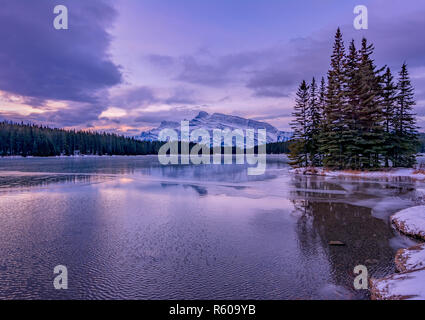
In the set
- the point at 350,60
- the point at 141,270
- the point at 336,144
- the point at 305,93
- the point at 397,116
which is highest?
the point at 350,60

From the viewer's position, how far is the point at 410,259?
23.9 ft

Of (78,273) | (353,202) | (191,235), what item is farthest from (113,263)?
(353,202)

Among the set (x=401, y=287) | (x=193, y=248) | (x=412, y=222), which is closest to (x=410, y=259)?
(x=401, y=287)

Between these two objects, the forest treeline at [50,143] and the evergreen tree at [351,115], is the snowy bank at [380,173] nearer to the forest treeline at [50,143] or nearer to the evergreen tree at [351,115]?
the evergreen tree at [351,115]

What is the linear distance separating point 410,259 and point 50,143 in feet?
478

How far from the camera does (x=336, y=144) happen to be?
3884 centimetres

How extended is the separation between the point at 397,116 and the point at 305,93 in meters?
14.8

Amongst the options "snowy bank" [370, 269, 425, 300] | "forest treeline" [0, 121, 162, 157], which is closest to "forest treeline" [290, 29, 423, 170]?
"snowy bank" [370, 269, 425, 300]

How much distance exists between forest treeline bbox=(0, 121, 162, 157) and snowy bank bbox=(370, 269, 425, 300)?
143 m

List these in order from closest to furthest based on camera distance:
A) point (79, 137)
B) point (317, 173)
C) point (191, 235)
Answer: point (191, 235) < point (317, 173) < point (79, 137)

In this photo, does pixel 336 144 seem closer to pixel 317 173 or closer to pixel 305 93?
pixel 317 173

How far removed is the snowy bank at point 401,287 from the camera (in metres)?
5.09

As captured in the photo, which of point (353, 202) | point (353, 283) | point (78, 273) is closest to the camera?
point (353, 283)

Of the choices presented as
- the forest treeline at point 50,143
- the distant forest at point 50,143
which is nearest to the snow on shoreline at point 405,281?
the distant forest at point 50,143
